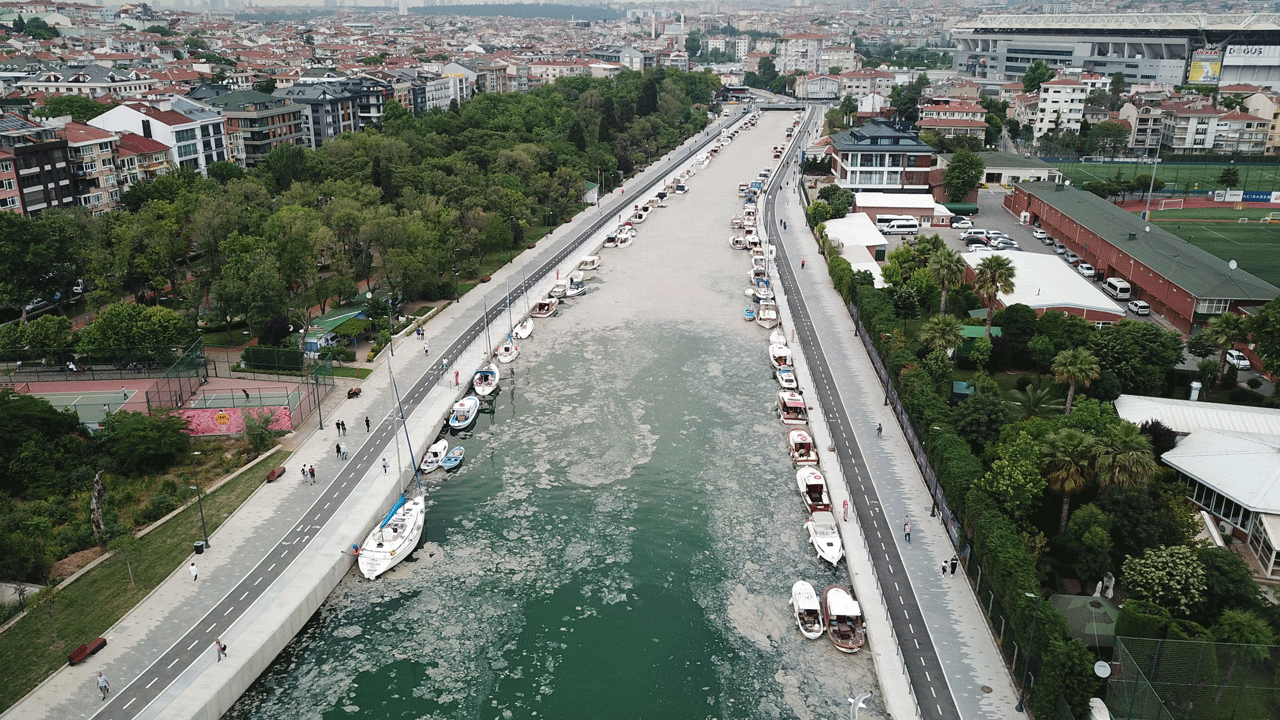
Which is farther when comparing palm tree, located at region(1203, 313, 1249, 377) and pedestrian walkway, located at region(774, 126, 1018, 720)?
palm tree, located at region(1203, 313, 1249, 377)

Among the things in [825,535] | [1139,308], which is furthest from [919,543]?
[1139,308]

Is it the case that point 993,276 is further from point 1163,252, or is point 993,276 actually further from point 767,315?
point 1163,252

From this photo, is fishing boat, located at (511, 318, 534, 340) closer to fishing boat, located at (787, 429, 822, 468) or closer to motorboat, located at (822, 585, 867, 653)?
fishing boat, located at (787, 429, 822, 468)

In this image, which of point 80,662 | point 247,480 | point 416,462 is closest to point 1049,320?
point 416,462

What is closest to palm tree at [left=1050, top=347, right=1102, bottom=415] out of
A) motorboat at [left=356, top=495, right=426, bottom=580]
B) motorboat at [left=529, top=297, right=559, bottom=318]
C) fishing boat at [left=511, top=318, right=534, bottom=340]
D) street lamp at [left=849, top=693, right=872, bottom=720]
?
street lamp at [left=849, top=693, right=872, bottom=720]

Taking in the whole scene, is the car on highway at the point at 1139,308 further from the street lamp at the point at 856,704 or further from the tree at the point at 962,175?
the street lamp at the point at 856,704
